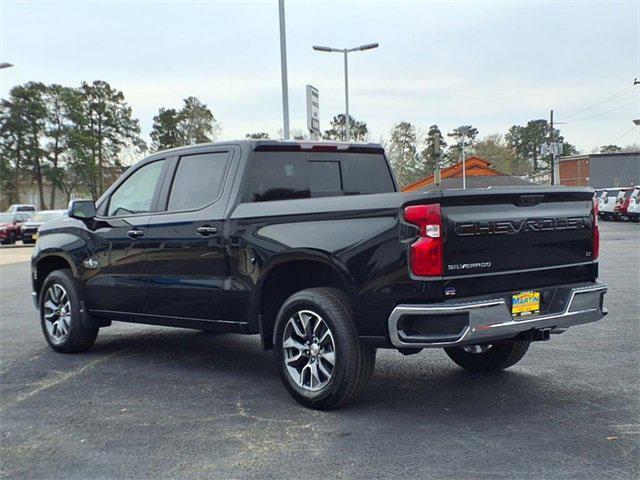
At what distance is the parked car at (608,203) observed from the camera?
38000mm

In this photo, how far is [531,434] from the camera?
13.4ft

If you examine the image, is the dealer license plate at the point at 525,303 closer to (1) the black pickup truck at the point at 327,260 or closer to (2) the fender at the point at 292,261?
(1) the black pickup truck at the point at 327,260

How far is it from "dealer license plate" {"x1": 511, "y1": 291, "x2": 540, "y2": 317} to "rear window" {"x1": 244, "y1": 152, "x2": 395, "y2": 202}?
78.0 inches

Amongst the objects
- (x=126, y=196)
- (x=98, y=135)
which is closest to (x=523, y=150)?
Answer: (x=98, y=135)

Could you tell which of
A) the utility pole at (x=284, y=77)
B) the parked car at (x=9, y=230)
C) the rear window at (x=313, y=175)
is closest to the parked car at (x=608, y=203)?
the utility pole at (x=284, y=77)

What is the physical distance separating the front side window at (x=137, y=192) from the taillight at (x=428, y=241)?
9.36 feet

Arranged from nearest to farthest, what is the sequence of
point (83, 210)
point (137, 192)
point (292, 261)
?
point (292, 261) < point (137, 192) < point (83, 210)

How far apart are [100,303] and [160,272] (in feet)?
3.25

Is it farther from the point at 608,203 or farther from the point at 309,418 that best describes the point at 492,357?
the point at 608,203

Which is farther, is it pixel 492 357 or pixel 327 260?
pixel 492 357

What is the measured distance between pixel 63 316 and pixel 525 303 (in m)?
4.52

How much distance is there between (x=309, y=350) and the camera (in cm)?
471

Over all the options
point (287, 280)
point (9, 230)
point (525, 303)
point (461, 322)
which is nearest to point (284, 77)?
point (287, 280)

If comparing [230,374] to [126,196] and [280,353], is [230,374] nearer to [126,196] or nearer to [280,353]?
[280,353]
